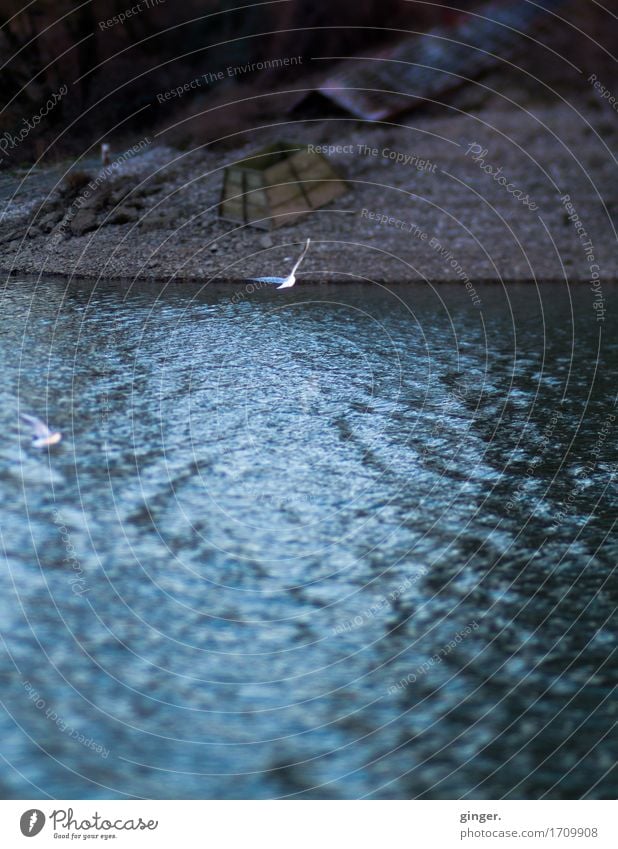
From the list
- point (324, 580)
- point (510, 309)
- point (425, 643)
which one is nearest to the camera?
point (425, 643)

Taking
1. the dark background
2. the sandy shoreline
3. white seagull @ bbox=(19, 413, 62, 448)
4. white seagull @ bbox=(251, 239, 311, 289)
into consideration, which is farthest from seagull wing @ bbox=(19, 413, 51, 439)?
the dark background

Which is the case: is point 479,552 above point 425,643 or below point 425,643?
above

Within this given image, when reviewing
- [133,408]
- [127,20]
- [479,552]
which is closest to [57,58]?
[127,20]

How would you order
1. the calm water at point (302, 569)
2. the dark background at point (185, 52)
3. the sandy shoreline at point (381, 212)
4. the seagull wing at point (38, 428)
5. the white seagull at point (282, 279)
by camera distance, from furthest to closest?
the dark background at point (185, 52), the sandy shoreline at point (381, 212), the white seagull at point (282, 279), the seagull wing at point (38, 428), the calm water at point (302, 569)

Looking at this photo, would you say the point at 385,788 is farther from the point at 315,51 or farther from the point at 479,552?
the point at 315,51

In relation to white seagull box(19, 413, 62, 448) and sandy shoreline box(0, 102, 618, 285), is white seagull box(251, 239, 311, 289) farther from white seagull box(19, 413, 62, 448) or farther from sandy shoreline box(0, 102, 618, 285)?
white seagull box(19, 413, 62, 448)

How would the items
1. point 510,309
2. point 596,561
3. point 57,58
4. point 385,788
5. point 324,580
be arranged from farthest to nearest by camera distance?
point 57,58 < point 510,309 < point 596,561 < point 324,580 < point 385,788

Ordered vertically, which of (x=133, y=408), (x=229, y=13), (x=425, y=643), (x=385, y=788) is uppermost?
(x=229, y=13)

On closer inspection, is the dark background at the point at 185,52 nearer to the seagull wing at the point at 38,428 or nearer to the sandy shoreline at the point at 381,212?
the sandy shoreline at the point at 381,212

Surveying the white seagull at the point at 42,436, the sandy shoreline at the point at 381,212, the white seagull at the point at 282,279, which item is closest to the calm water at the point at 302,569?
the white seagull at the point at 42,436
